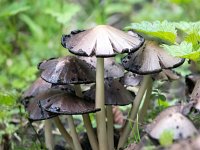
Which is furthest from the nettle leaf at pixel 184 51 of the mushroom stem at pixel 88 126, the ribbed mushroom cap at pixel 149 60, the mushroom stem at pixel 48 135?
the mushroom stem at pixel 48 135

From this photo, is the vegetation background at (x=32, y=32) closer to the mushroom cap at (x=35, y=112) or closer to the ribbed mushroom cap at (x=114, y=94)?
the mushroom cap at (x=35, y=112)

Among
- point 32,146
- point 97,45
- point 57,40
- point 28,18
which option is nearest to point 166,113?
point 97,45

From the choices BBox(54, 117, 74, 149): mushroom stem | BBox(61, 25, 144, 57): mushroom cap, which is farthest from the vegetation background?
BBox(61, 25, 144, 57): mushroom cap

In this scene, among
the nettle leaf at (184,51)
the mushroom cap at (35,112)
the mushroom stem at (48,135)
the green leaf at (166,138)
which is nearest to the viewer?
the green leaf at (166,138)

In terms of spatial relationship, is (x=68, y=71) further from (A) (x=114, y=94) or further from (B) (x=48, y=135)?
(B) (x=48, y=135)

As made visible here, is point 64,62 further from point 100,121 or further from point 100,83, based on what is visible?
point 100,121

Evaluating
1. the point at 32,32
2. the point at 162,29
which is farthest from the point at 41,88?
the point at 32,32
